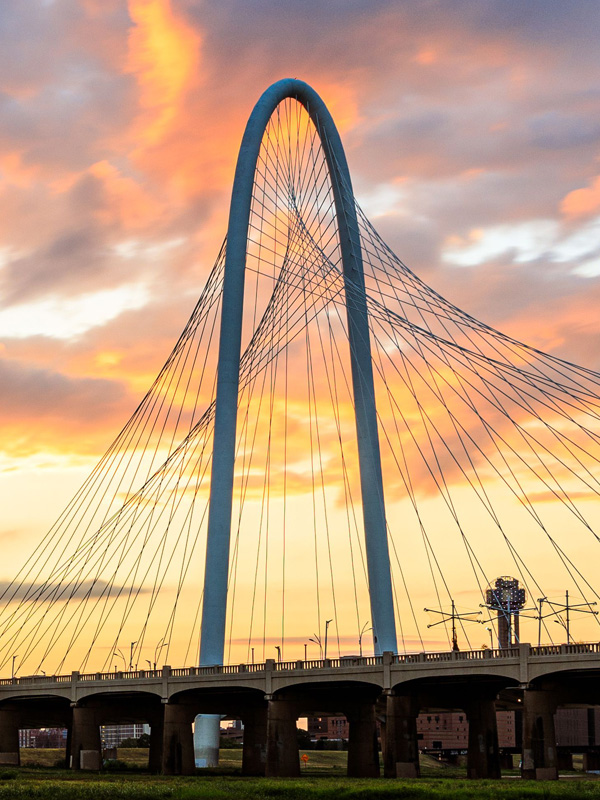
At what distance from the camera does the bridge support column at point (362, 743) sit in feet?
254

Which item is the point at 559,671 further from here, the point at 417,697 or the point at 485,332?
the point at 485,332

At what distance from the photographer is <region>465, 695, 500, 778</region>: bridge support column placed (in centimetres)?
7338

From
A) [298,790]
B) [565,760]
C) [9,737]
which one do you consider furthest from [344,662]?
[565,760]

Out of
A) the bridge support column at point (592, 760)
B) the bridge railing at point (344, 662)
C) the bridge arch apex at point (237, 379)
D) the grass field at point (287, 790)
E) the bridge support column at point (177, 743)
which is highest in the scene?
the bridge arch apex at point (237, 379)

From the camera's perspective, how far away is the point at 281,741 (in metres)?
72.7

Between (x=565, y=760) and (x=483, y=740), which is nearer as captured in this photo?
(x=483, y=740)

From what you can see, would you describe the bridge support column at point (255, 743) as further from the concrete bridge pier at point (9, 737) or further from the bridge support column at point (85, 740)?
the concrete bridge pier at point (9, 737)

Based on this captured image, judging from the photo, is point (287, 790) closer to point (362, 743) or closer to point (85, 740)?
point (362, 743)

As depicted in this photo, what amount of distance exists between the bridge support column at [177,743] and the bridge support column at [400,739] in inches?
643

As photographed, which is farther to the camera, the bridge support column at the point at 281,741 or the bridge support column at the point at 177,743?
the bridge support column at the point at 177,743

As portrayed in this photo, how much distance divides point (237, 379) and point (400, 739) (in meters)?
26.2

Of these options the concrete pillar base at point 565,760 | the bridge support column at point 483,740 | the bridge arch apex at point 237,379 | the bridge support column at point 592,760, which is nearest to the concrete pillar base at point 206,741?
the bridge arch apex at point 237,379

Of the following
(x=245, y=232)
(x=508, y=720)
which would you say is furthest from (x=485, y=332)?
A: (x=508, y=720)

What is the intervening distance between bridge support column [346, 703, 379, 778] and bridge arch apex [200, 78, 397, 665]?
745cm
